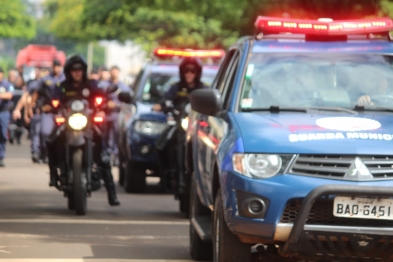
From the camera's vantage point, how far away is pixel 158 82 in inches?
648

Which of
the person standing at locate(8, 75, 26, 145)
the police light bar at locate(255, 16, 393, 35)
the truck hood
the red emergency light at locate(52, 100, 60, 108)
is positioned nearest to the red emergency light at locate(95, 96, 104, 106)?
the red emergency light at locate(52, 100, 60, 108)

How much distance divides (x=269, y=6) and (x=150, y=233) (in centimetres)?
936

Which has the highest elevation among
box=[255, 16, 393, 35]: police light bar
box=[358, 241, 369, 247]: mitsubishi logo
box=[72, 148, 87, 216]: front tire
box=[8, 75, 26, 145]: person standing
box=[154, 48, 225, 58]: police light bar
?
box=[255, 16, 393, 35]: police light bar

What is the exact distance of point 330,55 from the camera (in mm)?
8680

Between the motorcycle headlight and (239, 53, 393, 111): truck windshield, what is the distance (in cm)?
102

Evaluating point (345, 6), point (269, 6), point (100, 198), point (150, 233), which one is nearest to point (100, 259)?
point (150, 233)

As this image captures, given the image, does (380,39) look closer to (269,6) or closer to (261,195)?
(261,195)

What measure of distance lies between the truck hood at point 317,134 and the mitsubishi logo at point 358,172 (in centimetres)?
7

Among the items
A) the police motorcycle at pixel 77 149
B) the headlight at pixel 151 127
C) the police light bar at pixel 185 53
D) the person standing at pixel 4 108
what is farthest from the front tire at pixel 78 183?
the person standing at pixel 4 108

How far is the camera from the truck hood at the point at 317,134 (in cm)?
712

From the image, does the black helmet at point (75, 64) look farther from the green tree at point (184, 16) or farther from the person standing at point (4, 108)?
the person standing at point (4, 108)

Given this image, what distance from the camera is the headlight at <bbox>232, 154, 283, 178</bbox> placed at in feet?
23.4

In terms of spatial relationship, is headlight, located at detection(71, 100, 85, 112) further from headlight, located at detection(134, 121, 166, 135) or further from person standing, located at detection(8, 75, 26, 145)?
person standing, located at detection(8, 75, 26, 145)

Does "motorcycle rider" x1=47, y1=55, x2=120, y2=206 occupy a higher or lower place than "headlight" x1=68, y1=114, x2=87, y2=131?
higher
